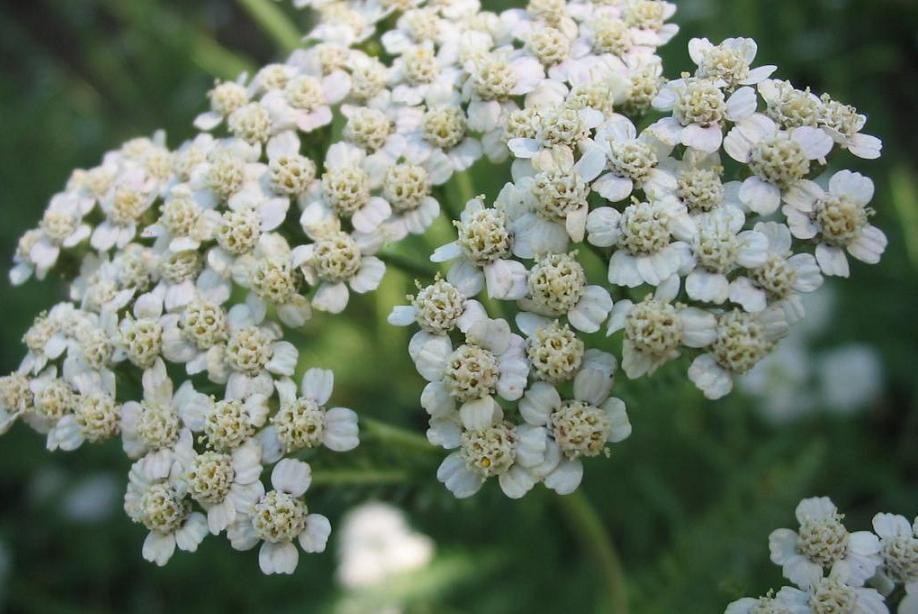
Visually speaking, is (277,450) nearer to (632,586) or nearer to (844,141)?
(844,141)

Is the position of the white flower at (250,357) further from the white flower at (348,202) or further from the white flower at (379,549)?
the white flower at (379,549)

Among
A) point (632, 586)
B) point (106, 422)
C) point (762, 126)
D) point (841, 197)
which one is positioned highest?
point (106, 422)

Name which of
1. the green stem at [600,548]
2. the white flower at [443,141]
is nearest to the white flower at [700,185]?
the white flower at [443,141]

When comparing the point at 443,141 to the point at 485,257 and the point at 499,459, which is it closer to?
the point at 485,257

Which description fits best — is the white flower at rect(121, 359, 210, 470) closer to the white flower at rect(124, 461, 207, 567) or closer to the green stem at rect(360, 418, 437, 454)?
the white flower at rect(124, 461, 207, 567)

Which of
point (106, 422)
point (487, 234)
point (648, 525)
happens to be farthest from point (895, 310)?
point (106, 422)

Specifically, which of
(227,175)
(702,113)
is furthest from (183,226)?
(702,113)
